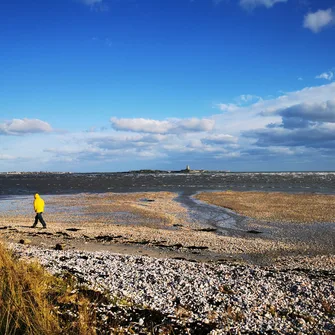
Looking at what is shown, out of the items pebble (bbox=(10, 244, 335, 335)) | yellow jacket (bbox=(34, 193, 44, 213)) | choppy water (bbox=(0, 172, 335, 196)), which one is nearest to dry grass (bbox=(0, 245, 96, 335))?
pebble (bbox=(10, 244, 335, 335))

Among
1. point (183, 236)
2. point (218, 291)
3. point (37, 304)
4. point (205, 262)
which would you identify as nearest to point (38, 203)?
point (183, 236)

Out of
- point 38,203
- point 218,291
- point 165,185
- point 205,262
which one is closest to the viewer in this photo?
point 218,291

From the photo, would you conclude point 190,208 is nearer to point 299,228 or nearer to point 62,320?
point 299,228

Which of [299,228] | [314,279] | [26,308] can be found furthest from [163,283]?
[299,228]

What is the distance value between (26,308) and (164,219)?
22247 mm

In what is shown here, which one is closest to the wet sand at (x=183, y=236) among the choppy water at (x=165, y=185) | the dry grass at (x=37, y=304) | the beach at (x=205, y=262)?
the beach at (x=205, y=262)

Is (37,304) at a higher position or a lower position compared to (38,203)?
lower

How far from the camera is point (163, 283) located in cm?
1140

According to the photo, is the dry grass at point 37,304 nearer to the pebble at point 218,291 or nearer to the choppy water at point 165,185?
the pebble at point 218,291

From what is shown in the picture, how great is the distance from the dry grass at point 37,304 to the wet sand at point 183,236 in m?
7.93

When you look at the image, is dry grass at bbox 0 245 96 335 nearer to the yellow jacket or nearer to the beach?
the beach

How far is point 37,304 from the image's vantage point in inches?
335

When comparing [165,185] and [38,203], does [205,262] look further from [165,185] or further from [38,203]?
[165,185]

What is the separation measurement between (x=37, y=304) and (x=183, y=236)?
14467 millimetres
